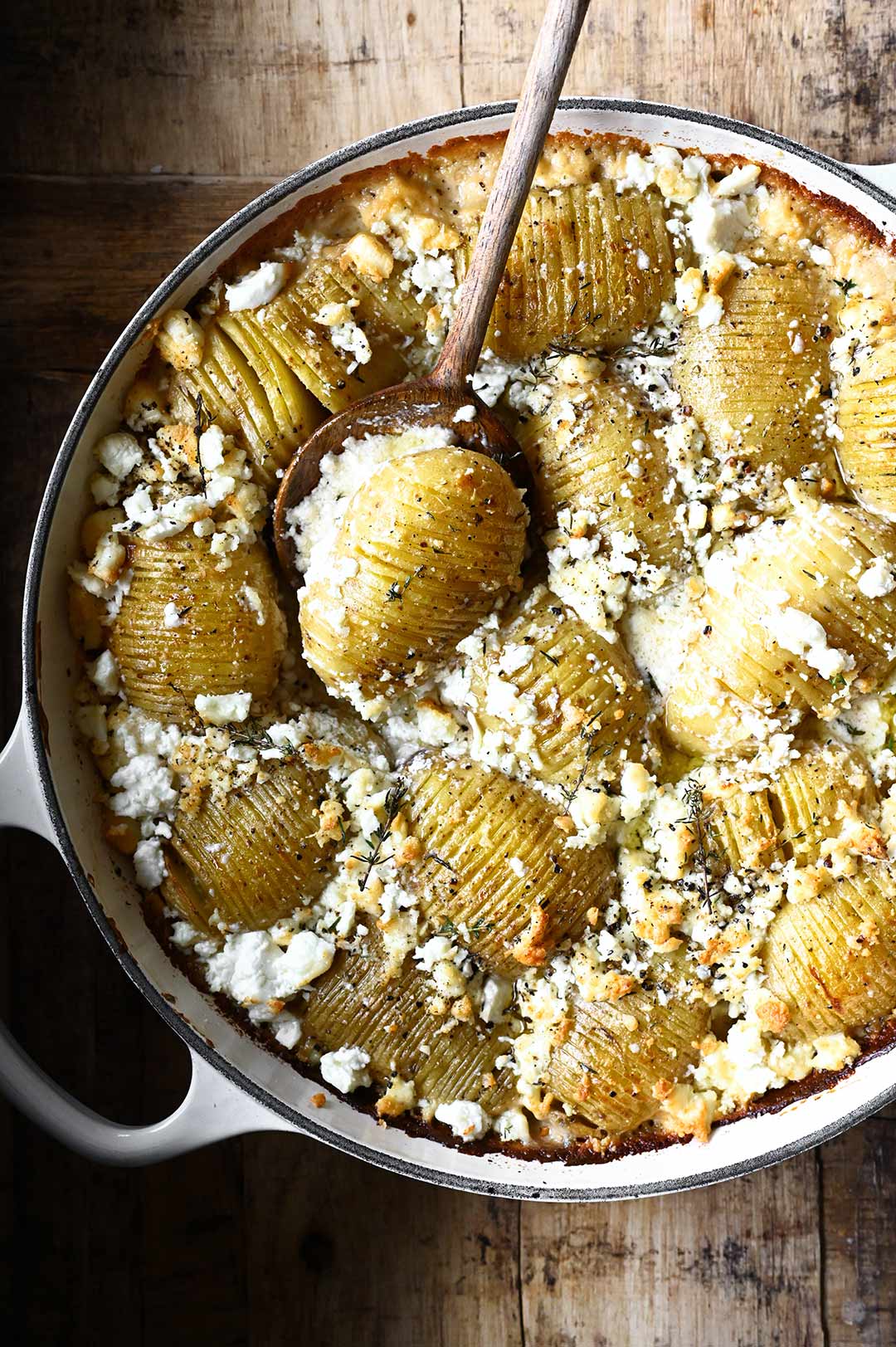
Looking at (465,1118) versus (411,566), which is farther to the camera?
(465,1118)

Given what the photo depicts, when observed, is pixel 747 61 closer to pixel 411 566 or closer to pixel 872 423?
pixel 872 423

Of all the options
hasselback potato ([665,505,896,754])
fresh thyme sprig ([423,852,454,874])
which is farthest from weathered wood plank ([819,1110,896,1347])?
fresh thyme sprig ([423,852,454,874])

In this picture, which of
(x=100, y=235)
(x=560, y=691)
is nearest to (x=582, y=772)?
(x=560, y=691)

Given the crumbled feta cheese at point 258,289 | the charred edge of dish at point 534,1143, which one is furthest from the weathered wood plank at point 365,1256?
the crumbled feta cheese at point 258,289

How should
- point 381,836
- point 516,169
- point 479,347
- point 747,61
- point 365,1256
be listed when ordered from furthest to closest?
1. point 365,1256
2. point 747,61
3. point 381,836
4. point 479,347
5. point 516,169

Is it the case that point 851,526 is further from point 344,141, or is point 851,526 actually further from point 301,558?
point 344,141

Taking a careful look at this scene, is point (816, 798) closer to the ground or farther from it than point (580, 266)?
closer to the ground
